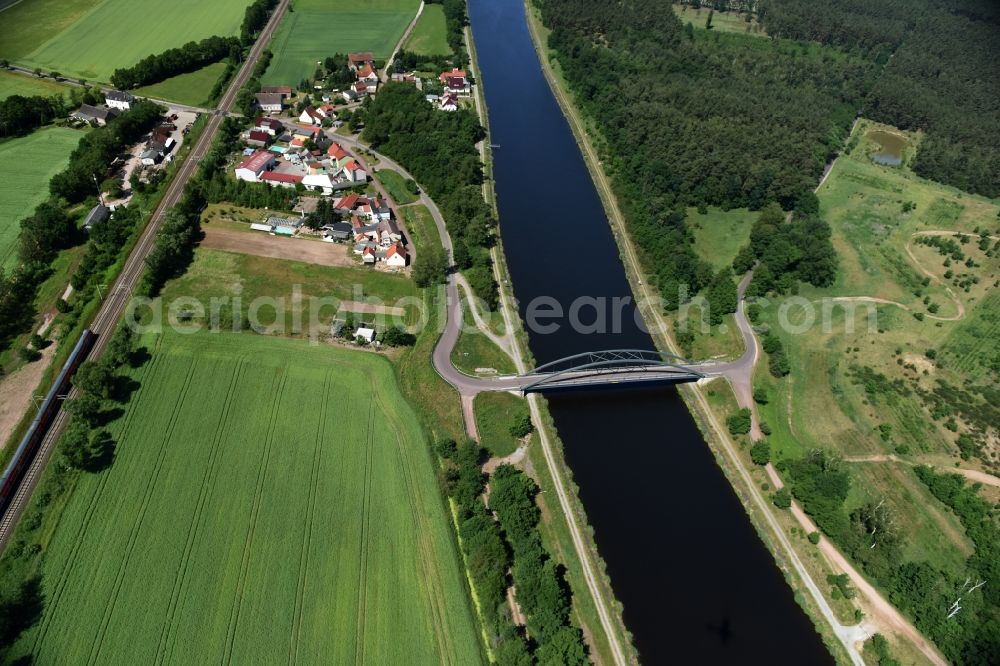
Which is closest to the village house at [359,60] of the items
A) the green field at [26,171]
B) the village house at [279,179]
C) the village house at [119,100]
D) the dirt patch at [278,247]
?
the village house at [119,100]

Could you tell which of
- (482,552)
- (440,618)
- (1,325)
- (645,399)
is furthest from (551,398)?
(1,325)

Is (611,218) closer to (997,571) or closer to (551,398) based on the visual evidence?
(551,398)

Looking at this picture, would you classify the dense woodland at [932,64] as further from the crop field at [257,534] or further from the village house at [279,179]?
the crop field at [257,534]

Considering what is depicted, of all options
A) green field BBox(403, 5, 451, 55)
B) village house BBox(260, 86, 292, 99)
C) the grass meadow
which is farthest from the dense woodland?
village house BBox(260, 86, 292, 99)

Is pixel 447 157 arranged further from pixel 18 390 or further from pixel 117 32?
pixel 117 32

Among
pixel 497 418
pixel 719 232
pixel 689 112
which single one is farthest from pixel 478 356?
pixel 689 112

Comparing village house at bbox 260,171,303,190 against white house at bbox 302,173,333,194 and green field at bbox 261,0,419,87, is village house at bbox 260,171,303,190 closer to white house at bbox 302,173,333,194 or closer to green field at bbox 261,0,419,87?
white house at bbox 302,173,333,194
